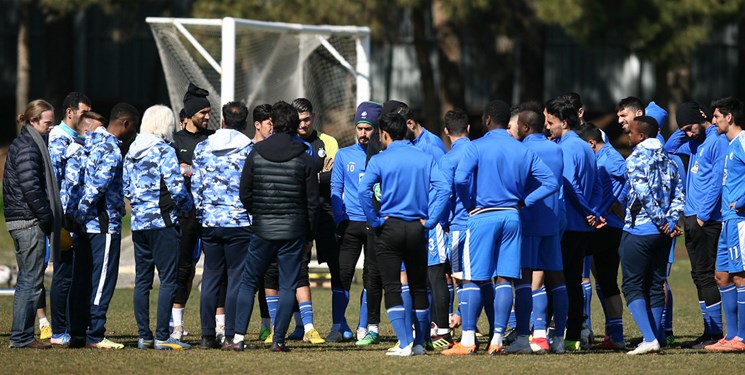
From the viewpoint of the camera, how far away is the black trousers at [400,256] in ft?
31.5

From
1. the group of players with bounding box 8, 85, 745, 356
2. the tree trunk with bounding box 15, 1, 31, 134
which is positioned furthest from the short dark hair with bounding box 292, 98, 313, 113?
the tree trunk with bounding box 15, 1, 31, 134

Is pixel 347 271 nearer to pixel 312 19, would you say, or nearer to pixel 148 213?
pixel 148 213

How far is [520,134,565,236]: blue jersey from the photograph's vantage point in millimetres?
9828

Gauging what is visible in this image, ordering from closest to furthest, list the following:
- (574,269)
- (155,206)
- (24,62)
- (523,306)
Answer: (523,306) → (155,206) → (574,269) → (24,62)

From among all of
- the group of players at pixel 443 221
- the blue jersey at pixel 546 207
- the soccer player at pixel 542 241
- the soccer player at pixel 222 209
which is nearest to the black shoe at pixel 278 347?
the group of players at pixel 443 221

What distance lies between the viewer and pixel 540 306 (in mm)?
9938

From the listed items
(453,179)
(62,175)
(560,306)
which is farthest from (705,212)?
(62,175)

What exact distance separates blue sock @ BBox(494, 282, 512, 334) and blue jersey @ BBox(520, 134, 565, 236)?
0.55 m

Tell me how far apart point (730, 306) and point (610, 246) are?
1.16m

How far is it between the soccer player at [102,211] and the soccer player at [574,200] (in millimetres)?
3719

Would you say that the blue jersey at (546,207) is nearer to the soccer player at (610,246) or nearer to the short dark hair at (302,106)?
the soccer player at (610,246)

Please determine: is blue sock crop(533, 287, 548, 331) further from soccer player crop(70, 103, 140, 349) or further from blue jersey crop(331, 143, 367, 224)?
soccer player crop(70, 103, 140, 349)

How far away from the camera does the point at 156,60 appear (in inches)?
1548

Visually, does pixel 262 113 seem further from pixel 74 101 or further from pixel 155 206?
pixel 74 101
